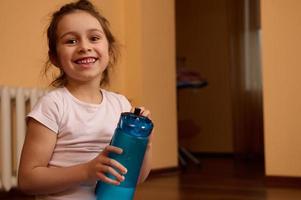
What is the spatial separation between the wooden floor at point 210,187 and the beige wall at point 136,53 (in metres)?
0.25

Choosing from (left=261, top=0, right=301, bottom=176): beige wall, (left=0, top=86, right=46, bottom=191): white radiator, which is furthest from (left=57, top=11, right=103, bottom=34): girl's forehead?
(left=261, top=0, right=301, bottom=176): beige wall

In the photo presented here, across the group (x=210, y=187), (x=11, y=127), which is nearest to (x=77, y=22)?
(x=11, y=127)

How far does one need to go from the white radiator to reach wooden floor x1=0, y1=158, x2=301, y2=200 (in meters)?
0.22

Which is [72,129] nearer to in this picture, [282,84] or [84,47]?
[84,47]

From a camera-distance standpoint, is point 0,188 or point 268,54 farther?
point 268,54

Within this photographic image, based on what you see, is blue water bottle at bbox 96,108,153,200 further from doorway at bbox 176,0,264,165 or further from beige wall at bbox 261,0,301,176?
doorway at bbox 176,0,264,165

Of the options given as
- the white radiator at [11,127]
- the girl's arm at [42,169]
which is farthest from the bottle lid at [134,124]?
the white radiator at [11,127]

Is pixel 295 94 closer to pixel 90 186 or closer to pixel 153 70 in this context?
pixel 153 70

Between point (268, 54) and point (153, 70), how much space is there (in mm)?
804

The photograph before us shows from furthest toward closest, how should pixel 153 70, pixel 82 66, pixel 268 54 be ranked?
1. pixel 153 70
2. pixel 268 54
3. pixel 82 66

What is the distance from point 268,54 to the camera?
104 inches

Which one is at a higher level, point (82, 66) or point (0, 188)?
point (82, 66)

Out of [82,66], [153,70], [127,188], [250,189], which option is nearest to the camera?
[127,188]

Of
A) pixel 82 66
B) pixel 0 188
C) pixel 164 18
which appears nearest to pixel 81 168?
pixel 82 66
